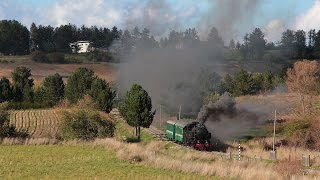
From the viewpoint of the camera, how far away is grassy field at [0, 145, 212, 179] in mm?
32594

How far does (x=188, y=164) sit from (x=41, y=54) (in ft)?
452

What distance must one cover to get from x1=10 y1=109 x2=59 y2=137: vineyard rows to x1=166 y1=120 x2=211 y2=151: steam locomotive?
20057 mm

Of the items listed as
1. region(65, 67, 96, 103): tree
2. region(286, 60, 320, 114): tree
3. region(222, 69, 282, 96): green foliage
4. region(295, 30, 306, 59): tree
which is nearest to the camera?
region(286, 60, 320, 114): tree

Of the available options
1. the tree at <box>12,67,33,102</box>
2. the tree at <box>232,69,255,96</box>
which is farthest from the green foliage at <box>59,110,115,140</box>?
the tree at <box>12,67,33,102</box>

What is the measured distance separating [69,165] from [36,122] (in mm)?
50040

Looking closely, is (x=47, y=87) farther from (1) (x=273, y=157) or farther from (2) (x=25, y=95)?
(1) (x=273, y=157)

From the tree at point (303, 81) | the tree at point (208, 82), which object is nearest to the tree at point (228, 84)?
the tree at point (208, 82)

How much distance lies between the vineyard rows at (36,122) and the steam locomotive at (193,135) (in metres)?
20.1

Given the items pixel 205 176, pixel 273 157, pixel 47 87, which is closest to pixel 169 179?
pixel 205 176

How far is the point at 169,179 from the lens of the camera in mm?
31234

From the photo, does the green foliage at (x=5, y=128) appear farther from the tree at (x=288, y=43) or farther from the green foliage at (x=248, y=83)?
the tree at (x=288, y=43)

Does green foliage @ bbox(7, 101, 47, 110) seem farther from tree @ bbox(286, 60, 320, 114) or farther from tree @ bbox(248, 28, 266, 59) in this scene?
tree @ bbox(248, 28, 266, 59)

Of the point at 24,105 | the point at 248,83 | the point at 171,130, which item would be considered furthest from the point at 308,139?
the point at 24,105

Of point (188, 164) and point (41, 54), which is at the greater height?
point (41, 54)
